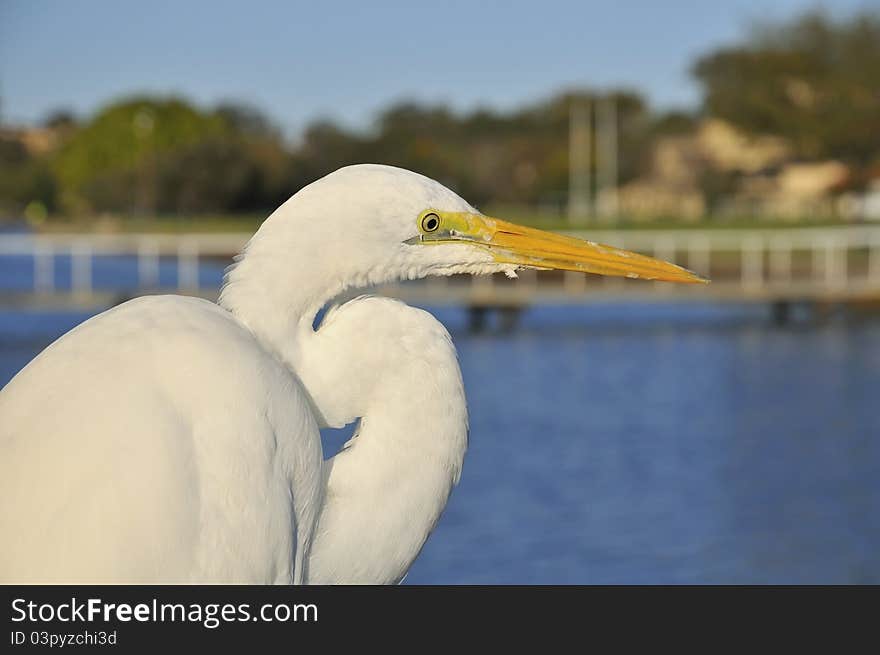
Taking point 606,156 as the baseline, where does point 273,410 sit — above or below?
above

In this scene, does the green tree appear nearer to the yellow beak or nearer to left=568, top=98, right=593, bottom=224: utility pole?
left=568, top=98, right=593, bottom=224: utility pole

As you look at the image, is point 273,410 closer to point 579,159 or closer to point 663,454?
point 663,454

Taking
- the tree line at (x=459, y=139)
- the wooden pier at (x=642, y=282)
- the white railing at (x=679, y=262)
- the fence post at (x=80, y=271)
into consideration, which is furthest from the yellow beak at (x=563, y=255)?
the tree line at (x=459, y=139)

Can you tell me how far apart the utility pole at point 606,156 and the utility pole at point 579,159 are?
53 cm

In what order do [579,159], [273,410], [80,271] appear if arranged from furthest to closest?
1. [579,159]
2. [80,271]
3. [273,410]

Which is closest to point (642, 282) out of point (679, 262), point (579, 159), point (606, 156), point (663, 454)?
point (679, 262)

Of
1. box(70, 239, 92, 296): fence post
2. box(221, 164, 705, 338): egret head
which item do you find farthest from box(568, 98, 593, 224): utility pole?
box(221, 164, 705, 338): egret head

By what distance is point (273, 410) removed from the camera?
7.55 ft

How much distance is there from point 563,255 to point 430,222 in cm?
31

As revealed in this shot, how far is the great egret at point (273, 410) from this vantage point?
2160 millimetres

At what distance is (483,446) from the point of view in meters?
16.3

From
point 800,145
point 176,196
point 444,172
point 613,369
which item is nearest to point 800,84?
point 800,145

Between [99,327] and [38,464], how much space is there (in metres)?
0.29
